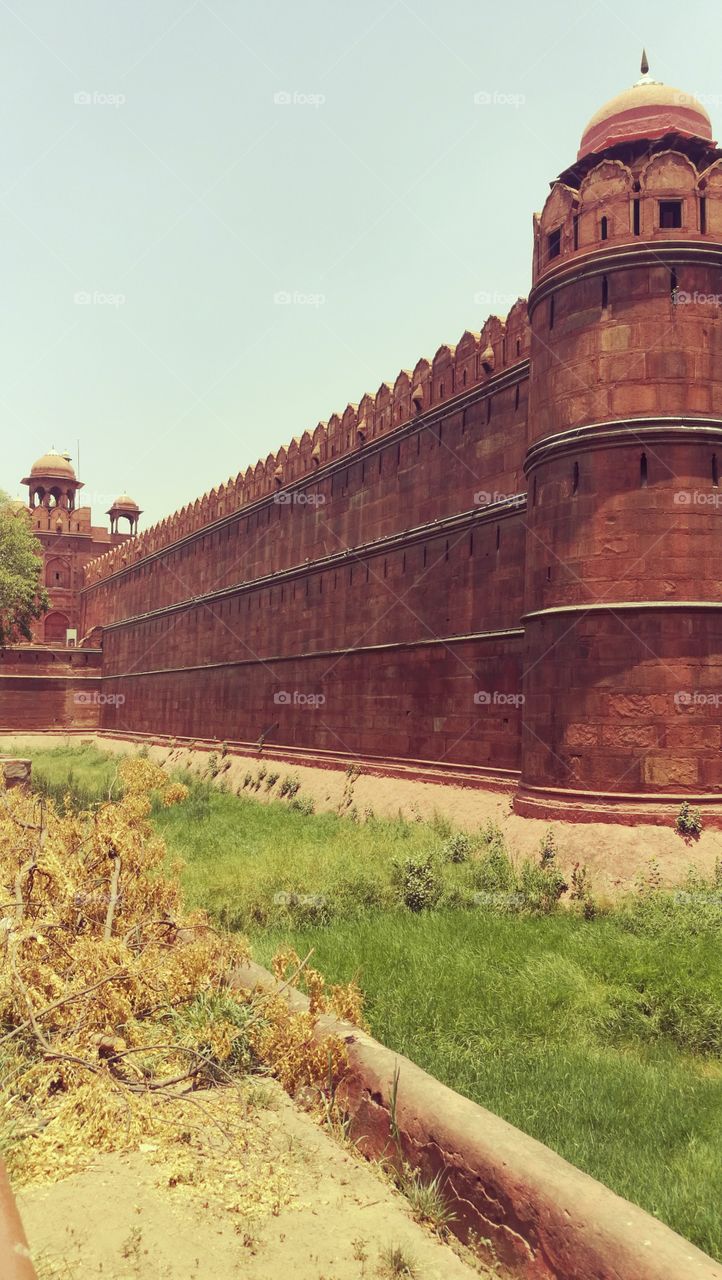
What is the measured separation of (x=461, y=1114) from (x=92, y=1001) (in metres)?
2.43

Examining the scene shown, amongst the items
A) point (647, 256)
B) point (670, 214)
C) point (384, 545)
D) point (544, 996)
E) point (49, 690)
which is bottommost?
point (544, 996)

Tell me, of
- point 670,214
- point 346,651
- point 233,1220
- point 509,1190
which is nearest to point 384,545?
point 346,651

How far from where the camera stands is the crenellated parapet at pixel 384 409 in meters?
14.7

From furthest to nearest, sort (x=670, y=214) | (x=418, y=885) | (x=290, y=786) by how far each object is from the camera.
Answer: (x=290, y=786), (x=670, y=214), (x=418, y=885)

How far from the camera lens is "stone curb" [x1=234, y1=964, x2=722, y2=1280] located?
2666 mm

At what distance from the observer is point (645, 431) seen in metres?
11.0

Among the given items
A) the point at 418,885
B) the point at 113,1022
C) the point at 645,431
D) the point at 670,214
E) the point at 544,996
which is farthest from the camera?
the point at 670,214

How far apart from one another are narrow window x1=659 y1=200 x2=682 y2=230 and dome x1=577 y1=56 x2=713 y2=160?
1.25 m

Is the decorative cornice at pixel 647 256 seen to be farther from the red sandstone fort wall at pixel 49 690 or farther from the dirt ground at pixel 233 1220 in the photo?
the red sandstone fort wall at pixel 49 690

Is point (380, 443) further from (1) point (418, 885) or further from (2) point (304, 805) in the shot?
(1) point (418, 885)

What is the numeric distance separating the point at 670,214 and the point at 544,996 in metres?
10.1

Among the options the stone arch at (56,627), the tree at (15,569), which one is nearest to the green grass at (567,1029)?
the tree at (15,569)

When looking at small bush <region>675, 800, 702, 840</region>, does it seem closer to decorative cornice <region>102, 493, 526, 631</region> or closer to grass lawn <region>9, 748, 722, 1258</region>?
grass lawn <region>9, 748, 722, 1258</region>

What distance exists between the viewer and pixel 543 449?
12.0 meters
